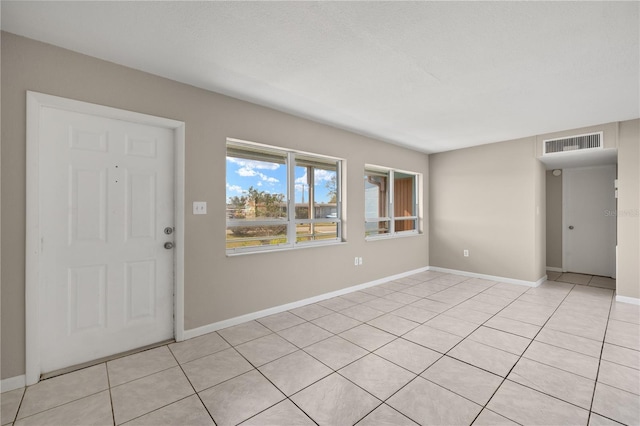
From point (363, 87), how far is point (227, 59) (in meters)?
1.33

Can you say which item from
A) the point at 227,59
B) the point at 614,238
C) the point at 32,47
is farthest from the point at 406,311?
the point at 614,238

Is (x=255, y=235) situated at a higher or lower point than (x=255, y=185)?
lower

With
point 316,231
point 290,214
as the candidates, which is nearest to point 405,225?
point 316,231

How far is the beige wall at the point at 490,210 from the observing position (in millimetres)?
4793

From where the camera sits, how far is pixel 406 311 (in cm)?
355

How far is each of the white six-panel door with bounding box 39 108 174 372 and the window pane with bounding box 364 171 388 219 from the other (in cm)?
323

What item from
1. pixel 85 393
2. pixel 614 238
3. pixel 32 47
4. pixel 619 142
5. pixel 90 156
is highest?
pixel 32 47

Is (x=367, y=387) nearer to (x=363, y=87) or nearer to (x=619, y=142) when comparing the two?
(x=363, y=87)

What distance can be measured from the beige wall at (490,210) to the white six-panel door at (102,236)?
5036 mm

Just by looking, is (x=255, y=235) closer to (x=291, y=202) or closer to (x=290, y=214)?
(x=290, y=214)

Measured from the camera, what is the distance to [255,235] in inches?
138

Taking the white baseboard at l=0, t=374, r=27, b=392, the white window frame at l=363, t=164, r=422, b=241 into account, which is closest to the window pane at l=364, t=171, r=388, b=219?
the white window frame at l=363, t=164, r=422, b=241

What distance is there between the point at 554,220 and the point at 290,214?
5.85 meters

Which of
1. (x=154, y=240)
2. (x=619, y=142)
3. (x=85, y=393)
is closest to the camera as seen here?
(x=85, y=393)
